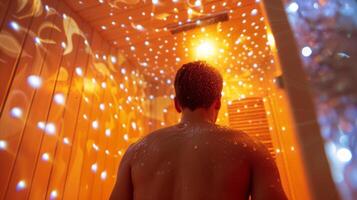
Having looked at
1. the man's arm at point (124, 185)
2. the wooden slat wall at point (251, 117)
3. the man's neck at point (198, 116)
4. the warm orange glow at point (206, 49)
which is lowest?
the man's arm at point (124, 185)

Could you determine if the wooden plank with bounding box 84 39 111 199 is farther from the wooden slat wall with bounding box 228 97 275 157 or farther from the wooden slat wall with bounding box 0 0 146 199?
the wooden slat wall with bounding box 228 97 275 157

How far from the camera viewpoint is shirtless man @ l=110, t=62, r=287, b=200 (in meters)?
0.74

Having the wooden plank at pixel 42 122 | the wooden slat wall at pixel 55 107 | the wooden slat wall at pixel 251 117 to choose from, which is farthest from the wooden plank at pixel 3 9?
the wooden slat wall at pixel 251 117

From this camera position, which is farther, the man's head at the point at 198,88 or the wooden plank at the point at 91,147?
the wooden plank at the point at 91,147

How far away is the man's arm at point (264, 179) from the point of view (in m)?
0.70

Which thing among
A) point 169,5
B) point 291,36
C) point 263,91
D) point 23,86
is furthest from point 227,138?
point 263,91

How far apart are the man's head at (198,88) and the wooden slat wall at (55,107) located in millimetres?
810

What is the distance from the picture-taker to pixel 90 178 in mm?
1646

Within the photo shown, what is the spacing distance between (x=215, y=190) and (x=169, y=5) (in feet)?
4.41

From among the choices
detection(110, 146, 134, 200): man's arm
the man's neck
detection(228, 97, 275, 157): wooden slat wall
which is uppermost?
detection(228, 97, 275, 157): wooden slat wall

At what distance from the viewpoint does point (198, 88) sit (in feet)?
3.13

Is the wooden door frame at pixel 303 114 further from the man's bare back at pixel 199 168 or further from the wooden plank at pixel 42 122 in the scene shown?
the wooden plank at pixel 42 122

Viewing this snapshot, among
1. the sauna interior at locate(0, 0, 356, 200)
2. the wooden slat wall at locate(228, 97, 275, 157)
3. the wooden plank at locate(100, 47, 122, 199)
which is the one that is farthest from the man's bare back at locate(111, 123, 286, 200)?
the wooden slat wall at locate(228, 97, 275, 157)

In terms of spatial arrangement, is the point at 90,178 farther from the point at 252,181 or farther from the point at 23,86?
the point at 252,181
